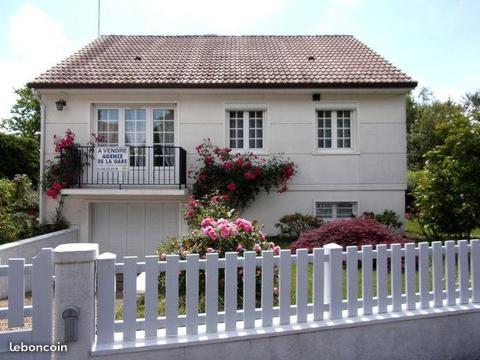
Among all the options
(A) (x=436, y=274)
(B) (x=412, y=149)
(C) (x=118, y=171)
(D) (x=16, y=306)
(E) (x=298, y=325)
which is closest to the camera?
(D) (x=16, y=306)

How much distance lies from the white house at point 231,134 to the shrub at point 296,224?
0.46 m

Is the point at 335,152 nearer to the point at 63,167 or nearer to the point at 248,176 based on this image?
the point at 248,176

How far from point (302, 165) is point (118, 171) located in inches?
200

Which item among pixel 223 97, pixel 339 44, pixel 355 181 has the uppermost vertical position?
pixel 339 44

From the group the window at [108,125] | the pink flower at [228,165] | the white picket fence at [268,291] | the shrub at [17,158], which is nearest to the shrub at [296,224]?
the pink flower at [228,165]

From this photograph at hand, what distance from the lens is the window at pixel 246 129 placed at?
11188 mm

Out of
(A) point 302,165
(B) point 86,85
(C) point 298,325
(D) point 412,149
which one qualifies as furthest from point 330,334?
(D) point 412,149

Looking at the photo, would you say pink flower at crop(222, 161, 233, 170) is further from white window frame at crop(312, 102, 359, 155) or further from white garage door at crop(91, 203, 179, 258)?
white window frame at crop(312, 102, 359, 155)

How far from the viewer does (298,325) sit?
3646 millimetres

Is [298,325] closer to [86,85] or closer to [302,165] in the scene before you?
[302,165]

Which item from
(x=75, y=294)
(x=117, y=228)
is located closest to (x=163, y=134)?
(x=117, y=228)

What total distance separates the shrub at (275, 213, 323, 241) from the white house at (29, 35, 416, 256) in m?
0.46

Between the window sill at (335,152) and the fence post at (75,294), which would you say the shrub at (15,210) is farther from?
the window sill at (335,152)

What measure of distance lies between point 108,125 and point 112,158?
174 centimetres
